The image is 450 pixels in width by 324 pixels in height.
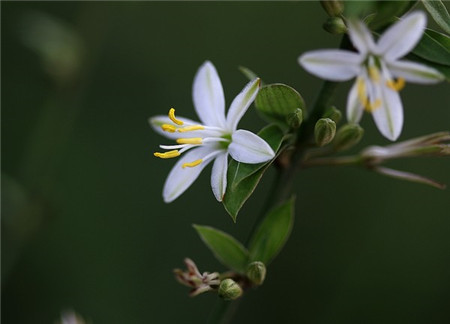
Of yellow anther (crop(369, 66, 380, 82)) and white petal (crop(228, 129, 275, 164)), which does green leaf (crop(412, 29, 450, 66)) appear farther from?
white petal (crop(228, 129, 275, 164))

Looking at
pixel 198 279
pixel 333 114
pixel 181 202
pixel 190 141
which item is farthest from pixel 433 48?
pixel 181 202

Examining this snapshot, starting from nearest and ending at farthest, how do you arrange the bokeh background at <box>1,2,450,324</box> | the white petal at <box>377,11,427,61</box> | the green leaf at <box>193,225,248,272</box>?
1. the white petal at <box>377,11,427,61</box>
2. the green leaf at <box>193,225,248,272</box>
3. the bokeh background at <box>1,2,450,324</box>

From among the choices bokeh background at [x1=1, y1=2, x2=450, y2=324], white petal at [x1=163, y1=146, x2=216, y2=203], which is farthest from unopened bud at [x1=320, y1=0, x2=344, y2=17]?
bokeh background at [x1=1, y1=2, x2=450, y2=324]

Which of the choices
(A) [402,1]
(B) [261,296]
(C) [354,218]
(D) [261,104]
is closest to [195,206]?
(B) [261,296]

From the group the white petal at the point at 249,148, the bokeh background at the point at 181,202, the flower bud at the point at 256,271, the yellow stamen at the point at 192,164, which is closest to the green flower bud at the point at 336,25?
the white petal at the point at 249,148

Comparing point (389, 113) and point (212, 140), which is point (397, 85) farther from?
Answer: point (212, 140)

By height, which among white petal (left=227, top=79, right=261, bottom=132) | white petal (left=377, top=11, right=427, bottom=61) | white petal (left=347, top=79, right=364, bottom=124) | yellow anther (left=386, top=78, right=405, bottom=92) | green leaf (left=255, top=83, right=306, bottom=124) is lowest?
white petal (left=227, top=79, right=261, bottom=132)

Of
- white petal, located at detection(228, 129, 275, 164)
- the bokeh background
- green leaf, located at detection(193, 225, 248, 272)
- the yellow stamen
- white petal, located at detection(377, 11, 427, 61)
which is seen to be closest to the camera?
white petal, located at detection(377, 11, 427, 61)
